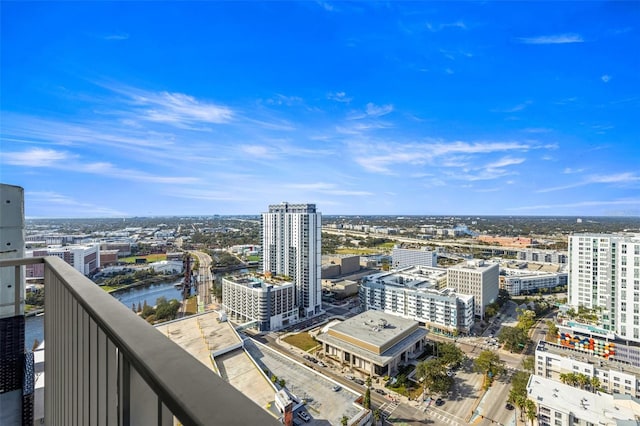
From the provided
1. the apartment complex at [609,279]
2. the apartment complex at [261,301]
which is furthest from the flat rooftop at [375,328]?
the apartment complex at [609,279]

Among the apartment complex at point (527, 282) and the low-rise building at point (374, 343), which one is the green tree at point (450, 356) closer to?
the low-rise building at point (374, 343)

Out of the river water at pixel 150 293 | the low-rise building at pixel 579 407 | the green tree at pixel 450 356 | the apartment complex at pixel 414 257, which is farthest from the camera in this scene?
the apartment complex at pixel 414 257

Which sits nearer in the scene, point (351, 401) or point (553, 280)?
point (351, 401)

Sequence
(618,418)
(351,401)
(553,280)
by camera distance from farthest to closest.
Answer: (553,280) < (351,401) < (618,418)

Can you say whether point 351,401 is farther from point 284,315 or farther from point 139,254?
point 139,254

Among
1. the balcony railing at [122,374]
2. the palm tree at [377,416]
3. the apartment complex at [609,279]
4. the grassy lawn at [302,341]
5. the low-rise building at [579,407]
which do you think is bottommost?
Answer: the grassy lawn at [302,341]

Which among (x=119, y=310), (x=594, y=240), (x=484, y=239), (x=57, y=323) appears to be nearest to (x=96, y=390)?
(x=119, y=310)

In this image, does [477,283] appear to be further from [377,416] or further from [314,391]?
[314,391]
